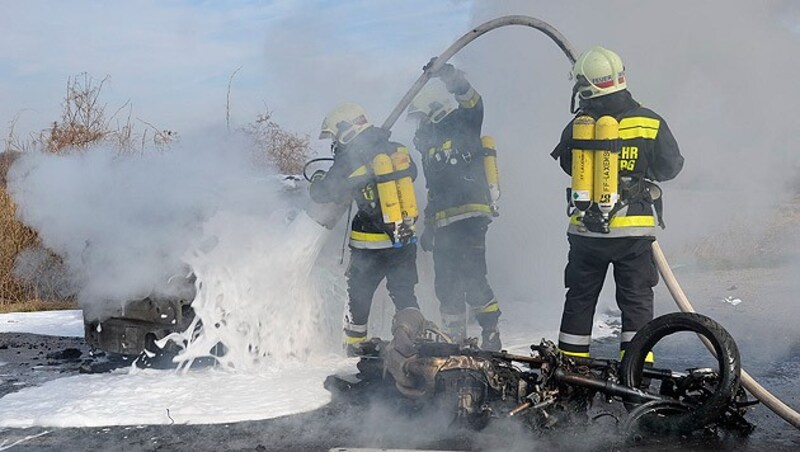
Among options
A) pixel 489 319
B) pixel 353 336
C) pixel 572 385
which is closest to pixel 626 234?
pixel 572 385

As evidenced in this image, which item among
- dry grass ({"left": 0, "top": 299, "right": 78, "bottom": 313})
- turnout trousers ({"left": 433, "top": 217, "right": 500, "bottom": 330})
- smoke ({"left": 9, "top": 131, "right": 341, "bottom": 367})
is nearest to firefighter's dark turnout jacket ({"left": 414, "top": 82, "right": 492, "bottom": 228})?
turnout trousers ({"left": 433, "top": 217, "right": 500, "bottom": 330})

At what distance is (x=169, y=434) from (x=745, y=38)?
25.7ft

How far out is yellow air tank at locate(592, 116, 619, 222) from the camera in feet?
16.6

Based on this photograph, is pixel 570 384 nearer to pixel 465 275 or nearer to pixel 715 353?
pixel 715 353

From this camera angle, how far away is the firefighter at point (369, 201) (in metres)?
6.25

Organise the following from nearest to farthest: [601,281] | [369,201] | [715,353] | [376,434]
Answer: [715,353], [376,434], [601,281], [369,201]

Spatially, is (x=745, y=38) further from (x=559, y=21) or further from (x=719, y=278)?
(x=719, y=278)

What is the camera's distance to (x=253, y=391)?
18.0ft

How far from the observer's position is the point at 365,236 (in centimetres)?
645

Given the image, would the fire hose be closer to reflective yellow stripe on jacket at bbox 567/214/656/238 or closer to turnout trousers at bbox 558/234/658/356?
turnout trousers at bbox 558/234/658/356

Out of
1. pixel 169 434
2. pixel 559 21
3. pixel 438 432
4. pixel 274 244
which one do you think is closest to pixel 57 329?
pixel 274 244

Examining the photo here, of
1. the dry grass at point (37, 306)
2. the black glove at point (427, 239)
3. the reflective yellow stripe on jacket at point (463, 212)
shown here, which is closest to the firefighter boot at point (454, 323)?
the black glove at point (427, 239)

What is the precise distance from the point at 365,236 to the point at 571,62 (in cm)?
223

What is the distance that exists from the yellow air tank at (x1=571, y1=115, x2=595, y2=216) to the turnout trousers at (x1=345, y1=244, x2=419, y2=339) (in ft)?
5.89
